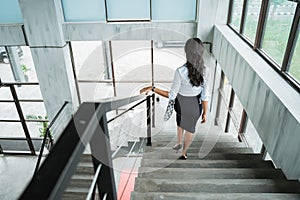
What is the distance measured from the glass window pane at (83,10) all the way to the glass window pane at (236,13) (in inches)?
95.5

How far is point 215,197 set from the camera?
171 centimetres

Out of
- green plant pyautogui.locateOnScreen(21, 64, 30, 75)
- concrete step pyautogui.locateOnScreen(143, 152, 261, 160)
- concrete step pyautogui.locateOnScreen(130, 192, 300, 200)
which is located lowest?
concrete step pyautogui.locateOnScreen(143, 152, 261, 160)

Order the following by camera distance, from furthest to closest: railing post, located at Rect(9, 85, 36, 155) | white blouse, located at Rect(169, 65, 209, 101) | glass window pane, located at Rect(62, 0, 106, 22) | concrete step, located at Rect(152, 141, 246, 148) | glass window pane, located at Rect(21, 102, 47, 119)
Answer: glass window pane, located at Rect(21, 102, 47, 119)
railing post, located at Rect(9, 85, 36, 155)
glass window pane, located at Rect(62, 0, 106, 22)
concrete step, located at Rect(152, 141, 246, 148)
white blouse, located at Rect(169, 65, 209, 101)

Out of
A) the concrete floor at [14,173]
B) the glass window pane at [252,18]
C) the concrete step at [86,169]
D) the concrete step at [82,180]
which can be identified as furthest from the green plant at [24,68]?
the glass window pane at [252,18]

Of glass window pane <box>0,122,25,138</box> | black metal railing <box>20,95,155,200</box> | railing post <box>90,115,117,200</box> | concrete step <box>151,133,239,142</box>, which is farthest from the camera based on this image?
glass window pane <box>0,122,25,138</box>

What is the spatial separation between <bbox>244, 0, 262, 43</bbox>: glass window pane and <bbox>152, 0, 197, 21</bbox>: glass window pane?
1264 mm

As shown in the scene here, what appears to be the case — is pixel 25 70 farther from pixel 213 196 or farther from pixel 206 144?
pixel 213 196

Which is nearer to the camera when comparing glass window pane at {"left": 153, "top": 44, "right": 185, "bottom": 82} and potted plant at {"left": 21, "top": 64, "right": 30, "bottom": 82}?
glass window pane at {"left": 153, "top": 44, "right": 185, "bottom": 82}

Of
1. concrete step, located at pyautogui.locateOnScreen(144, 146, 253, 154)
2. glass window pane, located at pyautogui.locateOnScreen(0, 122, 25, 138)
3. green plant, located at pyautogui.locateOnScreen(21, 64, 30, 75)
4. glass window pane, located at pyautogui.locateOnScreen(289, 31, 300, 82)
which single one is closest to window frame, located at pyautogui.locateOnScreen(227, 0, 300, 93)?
glass window pane, located at pyautogui.locateOnScreen(289, 31, 300, 82)

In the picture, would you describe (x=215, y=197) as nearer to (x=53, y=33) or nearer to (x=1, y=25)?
(x=53, y=33)

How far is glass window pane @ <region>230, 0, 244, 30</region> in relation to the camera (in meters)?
4.07

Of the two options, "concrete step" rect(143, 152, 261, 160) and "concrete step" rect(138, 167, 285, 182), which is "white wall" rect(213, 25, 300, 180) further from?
"concrete step" rect(143, 152, 261, 160)

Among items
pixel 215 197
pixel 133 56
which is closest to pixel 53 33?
pixel 133 56

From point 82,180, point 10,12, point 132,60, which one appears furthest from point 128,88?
point 10,12
